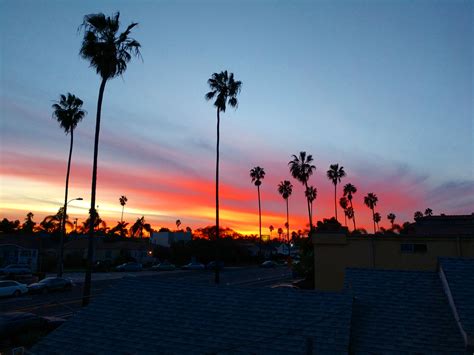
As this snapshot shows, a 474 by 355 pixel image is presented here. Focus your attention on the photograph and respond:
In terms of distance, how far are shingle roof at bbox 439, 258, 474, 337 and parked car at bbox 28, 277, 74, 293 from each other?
117 feet

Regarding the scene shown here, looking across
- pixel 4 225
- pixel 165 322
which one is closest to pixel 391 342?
pixel 165 322

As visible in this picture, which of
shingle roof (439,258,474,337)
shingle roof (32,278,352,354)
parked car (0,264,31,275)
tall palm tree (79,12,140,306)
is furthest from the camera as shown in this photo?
parked car (0,264,31,275)

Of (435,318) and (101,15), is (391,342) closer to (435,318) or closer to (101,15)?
(435,318)

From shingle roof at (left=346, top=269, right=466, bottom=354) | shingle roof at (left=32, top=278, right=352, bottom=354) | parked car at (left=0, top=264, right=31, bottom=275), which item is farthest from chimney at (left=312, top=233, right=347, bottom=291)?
parked car at (left=0, top=264, right=31, bottom=275)

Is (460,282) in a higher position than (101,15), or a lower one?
lower

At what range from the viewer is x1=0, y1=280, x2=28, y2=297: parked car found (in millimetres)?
33562

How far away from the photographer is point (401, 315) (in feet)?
40.0

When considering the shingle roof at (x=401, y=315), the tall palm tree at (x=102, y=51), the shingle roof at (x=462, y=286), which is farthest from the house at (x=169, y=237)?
the shingle roof at (x=462, y=286)

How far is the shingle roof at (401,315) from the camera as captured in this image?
10.6 meters

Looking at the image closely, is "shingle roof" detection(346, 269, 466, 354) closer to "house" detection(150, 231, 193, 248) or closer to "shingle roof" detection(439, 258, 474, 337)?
"shingle roof" detection(439, 258, 474, 337)

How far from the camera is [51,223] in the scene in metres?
114

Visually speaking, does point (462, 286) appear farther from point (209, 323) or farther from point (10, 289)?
point (10, 289)

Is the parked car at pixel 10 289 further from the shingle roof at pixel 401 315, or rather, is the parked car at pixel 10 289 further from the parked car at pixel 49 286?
the shingle roof at pixel 401 315

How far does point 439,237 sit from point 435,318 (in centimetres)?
1797
